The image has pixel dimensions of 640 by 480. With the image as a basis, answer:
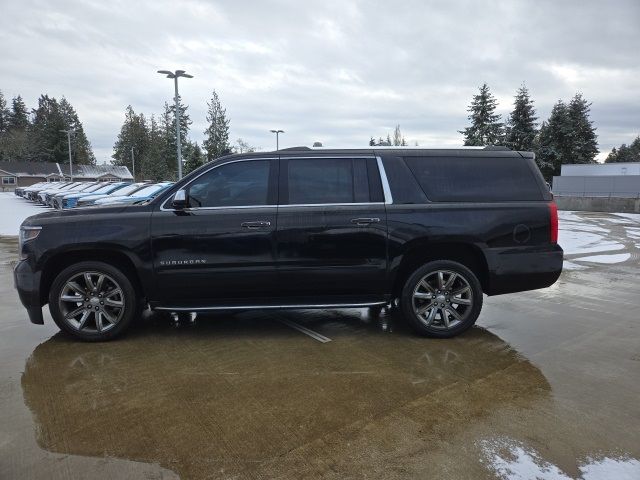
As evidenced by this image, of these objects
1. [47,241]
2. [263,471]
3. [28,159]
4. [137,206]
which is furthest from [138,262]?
[28,159]

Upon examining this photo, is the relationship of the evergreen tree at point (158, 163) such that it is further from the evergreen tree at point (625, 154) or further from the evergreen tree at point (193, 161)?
the evergreen tree at point (625, 154)

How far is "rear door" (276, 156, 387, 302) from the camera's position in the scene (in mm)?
4762

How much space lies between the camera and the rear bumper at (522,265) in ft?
16.3

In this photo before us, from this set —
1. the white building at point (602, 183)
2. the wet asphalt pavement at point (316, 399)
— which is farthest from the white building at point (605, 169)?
the wet asphalt pavement at point (316, 399)

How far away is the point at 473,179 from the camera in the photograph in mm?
5020

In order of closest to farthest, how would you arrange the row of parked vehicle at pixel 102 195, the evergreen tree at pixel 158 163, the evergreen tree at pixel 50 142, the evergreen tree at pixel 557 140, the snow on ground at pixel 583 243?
the snow on ground at pixel 583 243 < the row of parked vehicle at pixel 102 195 < the evergreen tree at pixel 557 140 < the evergreen tree at pixel 158 163 < the evergreen tree at pixel 50 142

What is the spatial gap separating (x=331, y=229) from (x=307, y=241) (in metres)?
0.27

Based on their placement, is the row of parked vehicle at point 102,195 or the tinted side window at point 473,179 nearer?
the tinted side window at point 473,179

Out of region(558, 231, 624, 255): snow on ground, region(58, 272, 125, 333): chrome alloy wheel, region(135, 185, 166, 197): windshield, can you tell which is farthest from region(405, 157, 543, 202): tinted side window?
region(135, 185, 166, 197): windshield

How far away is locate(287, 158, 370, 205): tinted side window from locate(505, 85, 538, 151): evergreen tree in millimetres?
45126

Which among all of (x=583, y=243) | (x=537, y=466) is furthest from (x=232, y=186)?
(x=583, y=243)

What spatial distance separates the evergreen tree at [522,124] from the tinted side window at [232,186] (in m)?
45.6

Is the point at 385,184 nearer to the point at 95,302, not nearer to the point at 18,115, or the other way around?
the point at 95,302

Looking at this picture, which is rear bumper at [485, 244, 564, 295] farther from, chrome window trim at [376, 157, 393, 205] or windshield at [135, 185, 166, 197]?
windshield at [135, 185, 166, 197]
